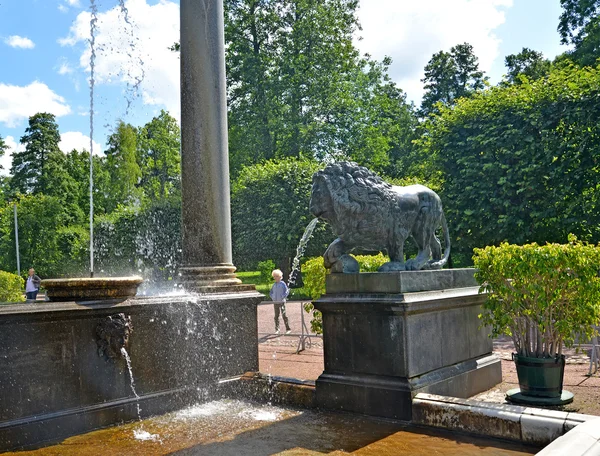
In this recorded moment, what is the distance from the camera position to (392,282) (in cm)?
562

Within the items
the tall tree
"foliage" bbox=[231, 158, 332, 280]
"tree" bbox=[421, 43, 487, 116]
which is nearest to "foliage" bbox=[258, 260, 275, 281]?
"foliage" bbox=[231, 158, 332, 280]

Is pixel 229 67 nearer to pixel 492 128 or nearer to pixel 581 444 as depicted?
pixel 492 128

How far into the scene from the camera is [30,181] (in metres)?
55.6

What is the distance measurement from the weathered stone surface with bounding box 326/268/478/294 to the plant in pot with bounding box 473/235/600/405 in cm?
44

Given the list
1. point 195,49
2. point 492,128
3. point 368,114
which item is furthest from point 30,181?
point 195,49

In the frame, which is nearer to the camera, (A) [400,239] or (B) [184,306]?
(A) [400,239]

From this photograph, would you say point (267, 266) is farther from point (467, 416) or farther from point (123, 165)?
point (467, 416)

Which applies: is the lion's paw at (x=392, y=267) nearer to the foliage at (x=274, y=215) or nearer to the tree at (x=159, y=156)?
the foliage at (x=274, y=215)

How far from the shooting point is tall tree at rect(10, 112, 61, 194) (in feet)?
182

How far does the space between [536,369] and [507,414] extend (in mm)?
1403

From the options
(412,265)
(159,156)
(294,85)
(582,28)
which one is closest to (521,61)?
(582,28)

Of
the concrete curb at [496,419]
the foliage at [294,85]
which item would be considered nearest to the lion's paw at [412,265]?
the concrete curb at [496,419]

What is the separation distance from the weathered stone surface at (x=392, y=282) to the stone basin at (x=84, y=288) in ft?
7.38

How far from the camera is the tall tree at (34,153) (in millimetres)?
55375
